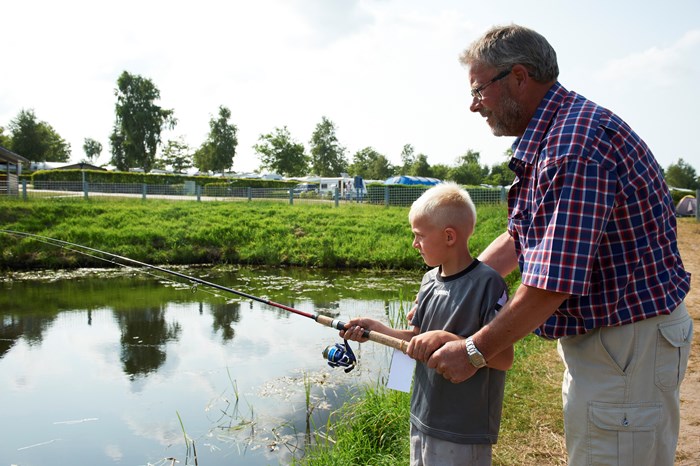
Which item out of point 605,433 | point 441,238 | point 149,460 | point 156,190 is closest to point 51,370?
point 149,460

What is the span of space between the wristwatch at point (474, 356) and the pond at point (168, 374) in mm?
2819

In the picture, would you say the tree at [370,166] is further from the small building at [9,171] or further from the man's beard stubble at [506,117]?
the man's beard stubble at [506,117]

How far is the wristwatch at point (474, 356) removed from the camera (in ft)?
5.83

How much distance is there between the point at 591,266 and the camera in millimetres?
1569

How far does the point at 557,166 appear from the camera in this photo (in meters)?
1.60

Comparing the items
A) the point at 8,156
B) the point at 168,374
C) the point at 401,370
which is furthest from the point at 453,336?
the point at 8,156

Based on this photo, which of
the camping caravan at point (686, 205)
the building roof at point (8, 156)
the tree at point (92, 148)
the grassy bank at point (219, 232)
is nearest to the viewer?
the grassy bank at point (219, 232)

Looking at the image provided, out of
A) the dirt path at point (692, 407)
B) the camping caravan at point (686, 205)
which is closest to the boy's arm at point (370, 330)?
the dirt path at point (692, 407)

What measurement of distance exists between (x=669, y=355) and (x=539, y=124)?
0.79 m

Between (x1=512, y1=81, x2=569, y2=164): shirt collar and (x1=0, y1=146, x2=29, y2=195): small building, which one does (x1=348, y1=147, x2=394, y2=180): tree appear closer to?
(x1=0, y1=146, x2=29, y2=195): small building

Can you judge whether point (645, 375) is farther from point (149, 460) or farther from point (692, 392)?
point (149, 460)

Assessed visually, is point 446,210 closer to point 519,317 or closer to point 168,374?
point 519,317

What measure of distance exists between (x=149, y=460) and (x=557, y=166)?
3.86 m

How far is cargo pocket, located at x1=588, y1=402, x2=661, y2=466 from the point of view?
169 centimetres
